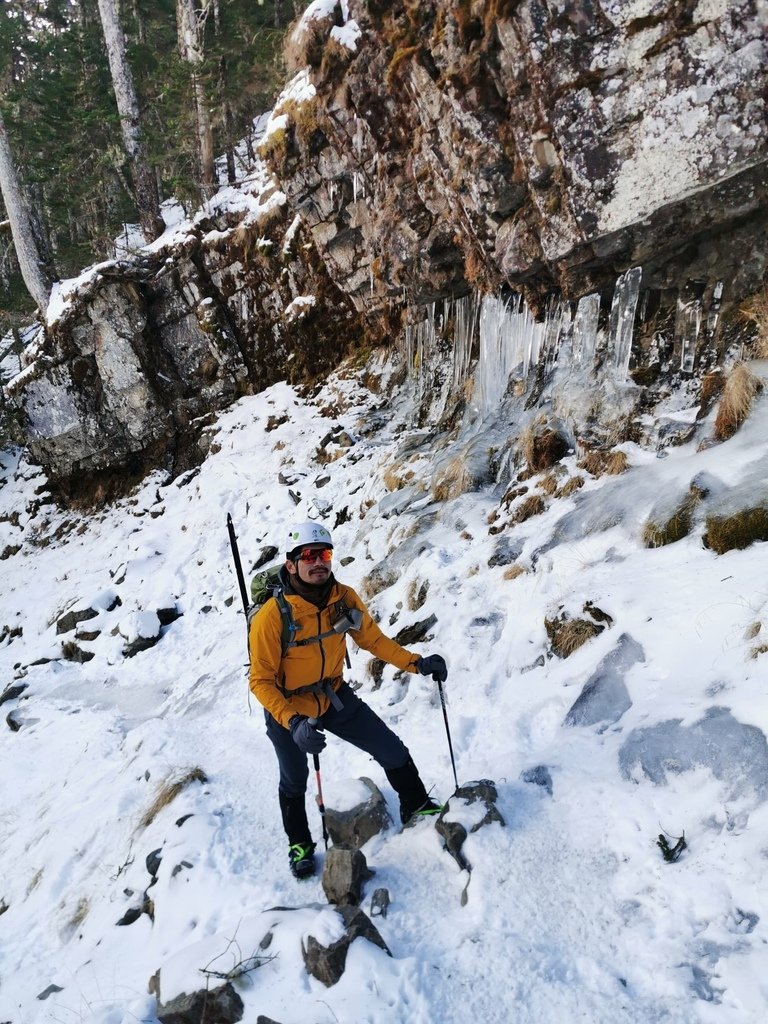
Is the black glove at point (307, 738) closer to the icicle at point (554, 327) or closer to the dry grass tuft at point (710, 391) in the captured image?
the dry grass tuft at point (710, 391)

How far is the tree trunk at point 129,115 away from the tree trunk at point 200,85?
6.15 ft

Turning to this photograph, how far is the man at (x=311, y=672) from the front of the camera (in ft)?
13.1

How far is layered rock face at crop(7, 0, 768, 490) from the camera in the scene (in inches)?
265

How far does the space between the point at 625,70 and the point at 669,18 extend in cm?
59

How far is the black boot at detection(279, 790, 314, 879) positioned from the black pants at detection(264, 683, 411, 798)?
0.07 m

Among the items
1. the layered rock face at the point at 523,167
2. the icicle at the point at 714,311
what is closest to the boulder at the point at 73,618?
the layered rock face at the point at 523,167

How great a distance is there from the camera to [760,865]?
3.06 metres

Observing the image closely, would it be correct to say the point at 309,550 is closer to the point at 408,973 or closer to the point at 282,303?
the point at 408,973

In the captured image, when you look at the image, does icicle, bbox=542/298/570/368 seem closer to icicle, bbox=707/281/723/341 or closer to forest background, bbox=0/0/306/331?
icicle, bbox=707/281/723/341

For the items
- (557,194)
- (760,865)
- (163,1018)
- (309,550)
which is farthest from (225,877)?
(557,194)

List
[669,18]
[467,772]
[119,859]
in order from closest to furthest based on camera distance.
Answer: [467,772] → [119,859] → [669,18]

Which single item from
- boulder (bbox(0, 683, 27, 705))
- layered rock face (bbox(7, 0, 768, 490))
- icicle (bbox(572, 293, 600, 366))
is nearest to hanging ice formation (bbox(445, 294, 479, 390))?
layered rock face (bbox(7, 0, 768, 490))

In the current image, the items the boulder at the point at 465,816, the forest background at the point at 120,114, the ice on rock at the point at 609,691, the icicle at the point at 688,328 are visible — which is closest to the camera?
the boulder at the point at 465,816

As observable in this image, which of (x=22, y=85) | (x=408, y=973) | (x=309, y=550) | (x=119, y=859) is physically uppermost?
(x=22, y=85)
